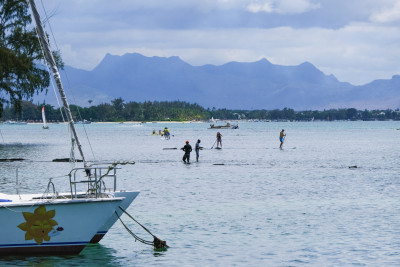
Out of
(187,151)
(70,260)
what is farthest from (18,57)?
(70,260)

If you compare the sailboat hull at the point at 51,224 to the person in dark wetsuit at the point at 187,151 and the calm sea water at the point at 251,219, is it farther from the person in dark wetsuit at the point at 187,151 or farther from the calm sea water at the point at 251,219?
the person in dark wetsuit at the point at 187,151

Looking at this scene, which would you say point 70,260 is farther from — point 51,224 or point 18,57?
point 18,57

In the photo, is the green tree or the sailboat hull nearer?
the sailboat hull

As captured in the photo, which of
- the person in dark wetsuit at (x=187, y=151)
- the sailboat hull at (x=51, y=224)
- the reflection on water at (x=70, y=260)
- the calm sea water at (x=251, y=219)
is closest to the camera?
the sailboat hull at (x=51, y=224)

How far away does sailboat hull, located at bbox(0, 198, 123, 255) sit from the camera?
690 inches

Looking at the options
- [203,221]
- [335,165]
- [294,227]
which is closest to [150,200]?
[203,221]

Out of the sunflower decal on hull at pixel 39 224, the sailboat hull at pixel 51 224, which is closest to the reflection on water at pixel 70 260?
the sailboat hull at pixel 51 224

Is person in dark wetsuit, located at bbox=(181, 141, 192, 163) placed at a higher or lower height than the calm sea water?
higher

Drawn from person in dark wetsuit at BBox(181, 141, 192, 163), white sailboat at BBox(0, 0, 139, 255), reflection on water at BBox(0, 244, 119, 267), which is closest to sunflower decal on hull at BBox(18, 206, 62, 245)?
white sailboat at BBox(0, 0, 139, 255)

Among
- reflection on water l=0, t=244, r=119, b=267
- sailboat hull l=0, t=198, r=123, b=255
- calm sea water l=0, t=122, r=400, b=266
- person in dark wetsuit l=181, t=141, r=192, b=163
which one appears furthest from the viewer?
person in dark wetsuit l=181, t=141, r=192, b=163

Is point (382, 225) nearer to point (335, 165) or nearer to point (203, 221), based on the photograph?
point (203, 221)

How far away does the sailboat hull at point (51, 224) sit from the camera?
57.5 ft

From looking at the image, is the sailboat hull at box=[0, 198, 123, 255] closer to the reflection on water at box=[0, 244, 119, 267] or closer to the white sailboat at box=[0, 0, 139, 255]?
the white sailboat at box=[0, 0, 139, 255]

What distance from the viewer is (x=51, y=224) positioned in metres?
17.8
